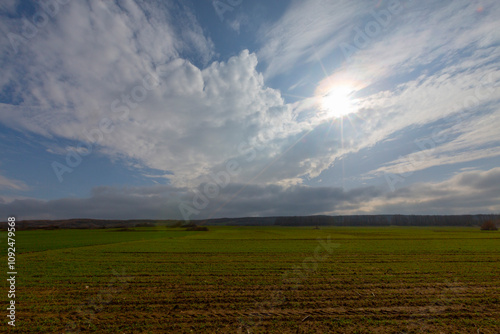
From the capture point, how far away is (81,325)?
33.5 feet

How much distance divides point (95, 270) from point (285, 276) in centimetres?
1633

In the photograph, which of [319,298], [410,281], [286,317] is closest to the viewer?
[286,317]

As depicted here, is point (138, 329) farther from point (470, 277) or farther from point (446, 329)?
point (470, 277)

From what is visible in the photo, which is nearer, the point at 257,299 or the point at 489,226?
the point at 257,299

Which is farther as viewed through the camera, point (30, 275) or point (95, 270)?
point (95, 270)

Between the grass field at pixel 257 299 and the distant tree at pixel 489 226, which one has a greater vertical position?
the grass field at pixel 257 299

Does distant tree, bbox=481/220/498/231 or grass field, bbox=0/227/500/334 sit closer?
grass field, bbox=0/227/500/334

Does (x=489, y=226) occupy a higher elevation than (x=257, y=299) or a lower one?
lower

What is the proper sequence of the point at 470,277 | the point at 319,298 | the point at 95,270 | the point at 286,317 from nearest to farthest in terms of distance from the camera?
1. the point at 286,317
2. the point at 319,298
3. the point at 470,277
4. the point at 95,270

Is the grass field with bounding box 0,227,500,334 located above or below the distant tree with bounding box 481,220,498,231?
above

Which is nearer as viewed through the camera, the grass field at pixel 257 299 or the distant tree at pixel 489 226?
the grass field at pixel 257 299

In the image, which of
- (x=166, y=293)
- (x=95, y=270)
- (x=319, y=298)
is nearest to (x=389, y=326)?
(x=319, y=298)

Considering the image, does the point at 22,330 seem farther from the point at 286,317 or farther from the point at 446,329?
the point at 446,329

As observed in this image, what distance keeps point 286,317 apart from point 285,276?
761cm
